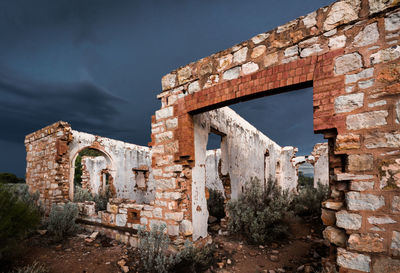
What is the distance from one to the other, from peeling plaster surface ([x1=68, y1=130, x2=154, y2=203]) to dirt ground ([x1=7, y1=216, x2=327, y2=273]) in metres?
4.09

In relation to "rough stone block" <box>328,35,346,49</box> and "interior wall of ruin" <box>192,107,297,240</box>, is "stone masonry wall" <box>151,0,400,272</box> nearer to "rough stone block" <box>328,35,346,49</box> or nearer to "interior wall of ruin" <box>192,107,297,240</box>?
"rough stone block" <box>328,35,346,49</box>

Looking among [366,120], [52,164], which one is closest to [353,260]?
[366,120]

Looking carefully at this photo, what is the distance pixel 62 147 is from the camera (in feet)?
23.2

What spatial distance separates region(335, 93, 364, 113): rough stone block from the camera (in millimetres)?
2221

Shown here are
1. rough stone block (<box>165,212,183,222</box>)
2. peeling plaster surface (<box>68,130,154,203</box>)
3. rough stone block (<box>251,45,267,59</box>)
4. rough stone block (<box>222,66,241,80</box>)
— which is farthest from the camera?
peeling plaster surface (<box>68,130,154,203</box>)

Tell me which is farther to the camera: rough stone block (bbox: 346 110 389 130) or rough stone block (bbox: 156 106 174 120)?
rough stone block (bbox: 156 106 174 120)

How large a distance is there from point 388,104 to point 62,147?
27.6 ft

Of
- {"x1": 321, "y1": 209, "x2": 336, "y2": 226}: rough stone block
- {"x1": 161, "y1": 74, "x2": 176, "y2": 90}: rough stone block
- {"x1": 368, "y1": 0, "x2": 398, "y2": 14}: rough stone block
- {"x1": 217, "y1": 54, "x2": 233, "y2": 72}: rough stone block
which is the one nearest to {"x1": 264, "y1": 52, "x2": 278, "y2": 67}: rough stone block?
{"x1": 217, "y1": 54, "x2": 233, "y2": 72}: rough stone block

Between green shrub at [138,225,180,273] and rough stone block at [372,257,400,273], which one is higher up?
rough stone block at [372,257,400,273]

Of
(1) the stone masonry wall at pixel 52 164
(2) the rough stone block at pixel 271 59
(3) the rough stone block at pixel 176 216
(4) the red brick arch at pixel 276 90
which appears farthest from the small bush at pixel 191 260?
(1) the stone masonry wall at pixel 52 164

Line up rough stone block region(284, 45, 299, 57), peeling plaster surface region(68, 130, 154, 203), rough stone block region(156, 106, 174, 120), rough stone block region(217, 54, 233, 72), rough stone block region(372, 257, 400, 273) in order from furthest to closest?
peeling plaster surface region(68, 130, 154, 203), rough stone block region(156, 106, 174, 120), rough stone block region(217, 54, 233, 72), rough stone block region(284, 45, 299, 57), rough stone block region(372, 257, 400, 273)

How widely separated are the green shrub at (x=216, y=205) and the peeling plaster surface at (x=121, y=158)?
5495 millimetres

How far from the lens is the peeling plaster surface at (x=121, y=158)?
328 inches

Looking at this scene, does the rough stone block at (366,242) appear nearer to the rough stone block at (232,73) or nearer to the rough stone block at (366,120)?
the rough stone block at (366,120)
